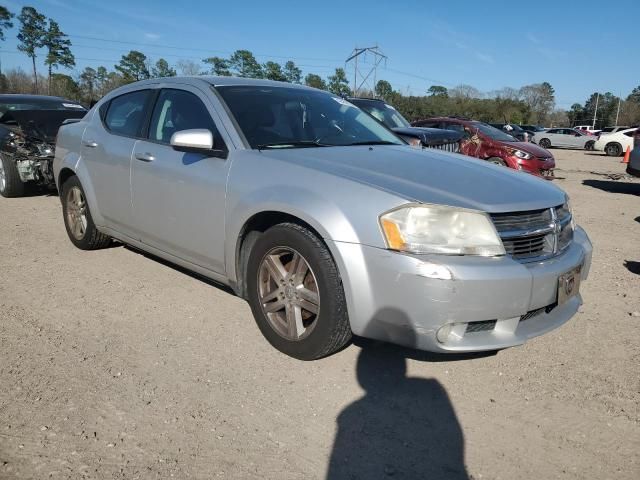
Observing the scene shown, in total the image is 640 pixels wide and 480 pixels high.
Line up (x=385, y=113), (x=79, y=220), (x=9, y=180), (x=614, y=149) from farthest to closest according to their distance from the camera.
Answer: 1. (x=614, y=149)
2. (x=385, y=113)
3. (x=9, y=180)
4. (x=79, y=220)

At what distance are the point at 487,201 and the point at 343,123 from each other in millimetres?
1670

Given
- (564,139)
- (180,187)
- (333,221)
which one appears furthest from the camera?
(564,139)

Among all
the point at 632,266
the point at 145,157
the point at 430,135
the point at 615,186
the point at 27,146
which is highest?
the point at 430,135

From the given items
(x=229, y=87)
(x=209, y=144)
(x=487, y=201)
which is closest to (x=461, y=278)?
(x=487, y=201)

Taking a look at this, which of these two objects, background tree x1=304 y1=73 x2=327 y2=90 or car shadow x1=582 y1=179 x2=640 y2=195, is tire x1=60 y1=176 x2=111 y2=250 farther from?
background tree x1=304 y1=73 x2=327 y2=90

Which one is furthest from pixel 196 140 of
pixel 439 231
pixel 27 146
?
pixel 27 146

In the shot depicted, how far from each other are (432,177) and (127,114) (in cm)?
283

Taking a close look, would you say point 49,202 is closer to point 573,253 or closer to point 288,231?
point 288,231

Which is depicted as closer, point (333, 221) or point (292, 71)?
point (333, 221)

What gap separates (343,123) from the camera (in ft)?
13.3

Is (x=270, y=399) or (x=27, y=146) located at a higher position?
(x=27, y=146)

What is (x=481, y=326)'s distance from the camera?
267 centimetres

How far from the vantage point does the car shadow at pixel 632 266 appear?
512cm

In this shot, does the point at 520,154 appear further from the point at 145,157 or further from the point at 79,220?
the point at 145,157
